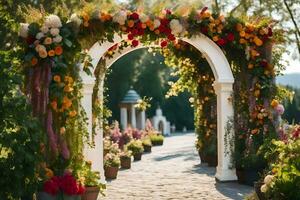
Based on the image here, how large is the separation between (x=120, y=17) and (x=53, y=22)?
1.17 m

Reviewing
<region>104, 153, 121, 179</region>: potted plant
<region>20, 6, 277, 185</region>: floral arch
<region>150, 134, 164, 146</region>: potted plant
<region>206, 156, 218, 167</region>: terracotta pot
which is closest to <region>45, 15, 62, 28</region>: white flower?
<region>20, 6, 277, 185</region>: floral arch

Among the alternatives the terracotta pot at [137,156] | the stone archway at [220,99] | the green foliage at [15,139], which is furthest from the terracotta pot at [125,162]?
the green foliage at [15,139]

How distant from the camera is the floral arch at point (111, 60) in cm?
761

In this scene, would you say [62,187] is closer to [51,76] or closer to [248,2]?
[51,76]

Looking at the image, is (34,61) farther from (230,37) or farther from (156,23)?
(230,37)

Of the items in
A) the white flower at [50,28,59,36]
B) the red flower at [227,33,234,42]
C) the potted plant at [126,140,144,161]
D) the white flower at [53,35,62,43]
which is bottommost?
the potted plant at [126,140,144,161]

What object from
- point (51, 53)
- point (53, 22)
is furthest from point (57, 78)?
point (53, 22)

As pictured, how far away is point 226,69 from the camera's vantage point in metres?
9.81

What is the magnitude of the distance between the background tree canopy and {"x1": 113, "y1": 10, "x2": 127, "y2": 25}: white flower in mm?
27237

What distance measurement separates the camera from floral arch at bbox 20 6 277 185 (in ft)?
25.0

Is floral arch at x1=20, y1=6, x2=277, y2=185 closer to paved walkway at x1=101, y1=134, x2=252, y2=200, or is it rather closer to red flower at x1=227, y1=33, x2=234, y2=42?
red flower at x1=227, y1=33, x2=234, y2=42

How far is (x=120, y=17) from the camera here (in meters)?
8.28

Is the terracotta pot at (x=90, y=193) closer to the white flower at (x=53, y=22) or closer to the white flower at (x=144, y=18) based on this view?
the white flower at (x=53, y=22)

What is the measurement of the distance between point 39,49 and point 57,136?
129 centimetres
